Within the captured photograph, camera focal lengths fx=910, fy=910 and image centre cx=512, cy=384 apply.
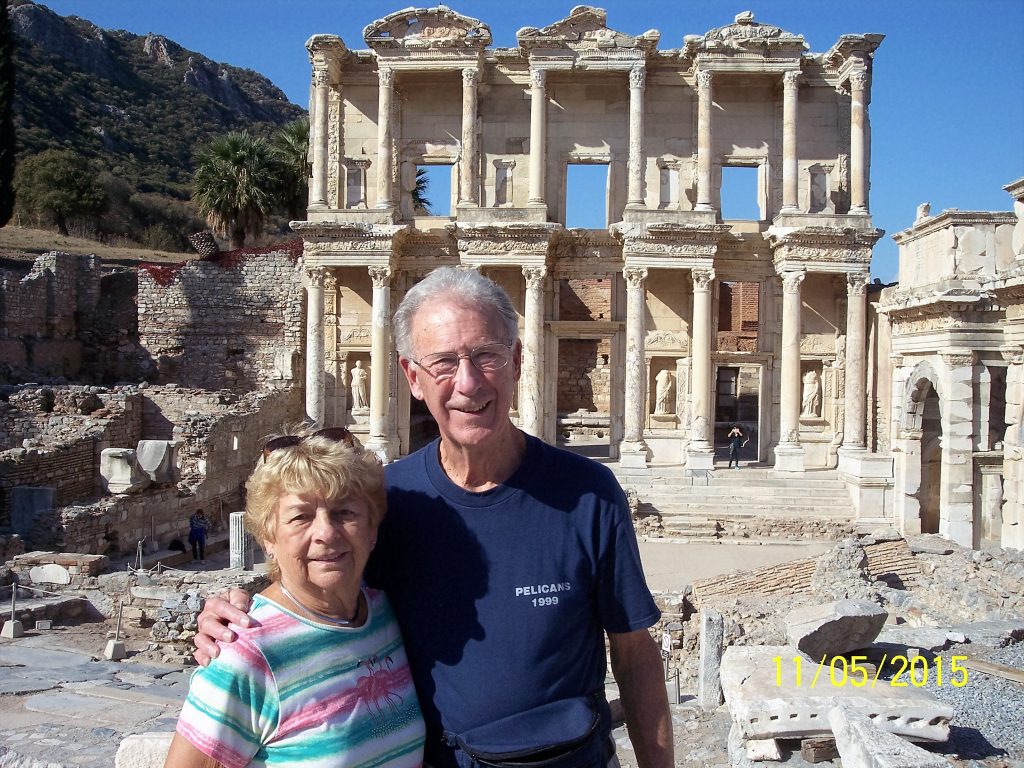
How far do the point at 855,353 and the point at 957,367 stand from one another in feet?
21.4

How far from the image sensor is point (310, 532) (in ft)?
9.11

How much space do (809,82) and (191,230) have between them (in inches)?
1586

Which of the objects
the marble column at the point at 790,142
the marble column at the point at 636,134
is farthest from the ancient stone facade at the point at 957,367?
the marble column at the point at 636,134

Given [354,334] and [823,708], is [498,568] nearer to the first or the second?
[823,708]

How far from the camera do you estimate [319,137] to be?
82.0 ft

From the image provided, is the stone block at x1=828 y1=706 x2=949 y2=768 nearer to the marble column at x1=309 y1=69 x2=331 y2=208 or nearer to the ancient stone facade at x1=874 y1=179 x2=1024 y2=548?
the ancient stone facade at x1=874 y1=179 x2=1024 y2=548

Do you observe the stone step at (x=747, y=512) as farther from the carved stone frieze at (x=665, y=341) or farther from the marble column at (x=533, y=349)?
the carved stone frieze at (x=665, y=341)

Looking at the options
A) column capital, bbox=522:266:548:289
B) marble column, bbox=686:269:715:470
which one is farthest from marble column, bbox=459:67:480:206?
marble column, bbox=686:269:715:470

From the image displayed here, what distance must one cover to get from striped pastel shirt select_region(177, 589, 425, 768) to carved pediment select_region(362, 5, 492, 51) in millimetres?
23354

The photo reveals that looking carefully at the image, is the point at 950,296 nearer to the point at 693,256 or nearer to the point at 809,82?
the point at 693,256

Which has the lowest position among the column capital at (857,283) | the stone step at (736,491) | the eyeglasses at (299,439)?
the stone step at (736,491)

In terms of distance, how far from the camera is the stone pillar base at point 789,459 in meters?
22.6

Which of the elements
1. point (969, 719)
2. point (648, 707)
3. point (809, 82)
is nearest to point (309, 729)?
point (648, 707)

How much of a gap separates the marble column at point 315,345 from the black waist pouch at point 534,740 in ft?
72.2
